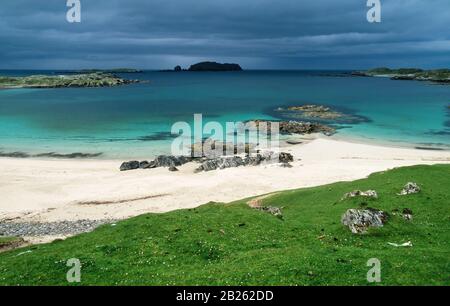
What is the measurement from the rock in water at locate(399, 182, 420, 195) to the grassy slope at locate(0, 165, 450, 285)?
2.52 feet

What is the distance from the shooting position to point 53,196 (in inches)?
2288

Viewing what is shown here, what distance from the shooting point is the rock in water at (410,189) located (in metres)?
39.1

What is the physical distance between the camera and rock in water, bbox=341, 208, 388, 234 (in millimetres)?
30552

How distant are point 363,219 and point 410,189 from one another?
1154 cm

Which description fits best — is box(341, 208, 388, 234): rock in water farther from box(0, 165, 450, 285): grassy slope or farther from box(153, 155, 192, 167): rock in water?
box(153, 155, 192, 167): rock in water

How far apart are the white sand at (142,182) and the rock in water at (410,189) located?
22960 mm

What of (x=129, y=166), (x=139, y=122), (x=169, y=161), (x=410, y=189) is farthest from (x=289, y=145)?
(x=139, y=122)

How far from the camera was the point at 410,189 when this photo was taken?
3934cm

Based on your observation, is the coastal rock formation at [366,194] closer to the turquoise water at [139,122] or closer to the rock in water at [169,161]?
the rock in water at [169,161]

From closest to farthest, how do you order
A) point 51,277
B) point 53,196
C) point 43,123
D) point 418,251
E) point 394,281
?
point 394,281
point 51,277
point 418,251
point 53,196
point 43,123

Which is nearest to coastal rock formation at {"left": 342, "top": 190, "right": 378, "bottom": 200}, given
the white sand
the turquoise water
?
the white sand
